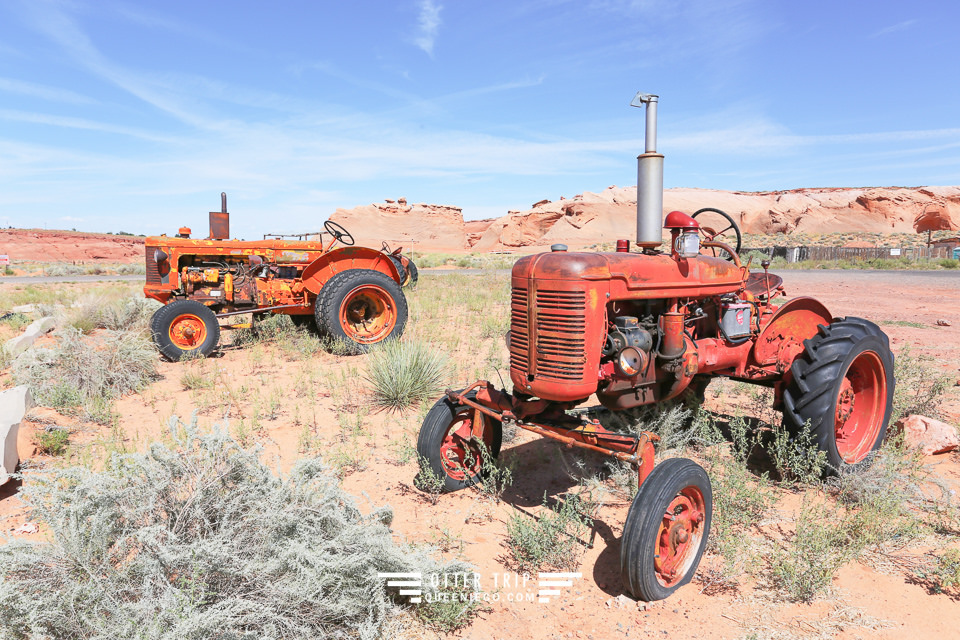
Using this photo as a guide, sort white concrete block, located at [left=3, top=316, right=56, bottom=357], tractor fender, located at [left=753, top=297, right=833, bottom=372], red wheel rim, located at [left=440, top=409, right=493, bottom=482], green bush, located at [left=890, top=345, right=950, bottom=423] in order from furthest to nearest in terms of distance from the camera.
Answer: white concrete block, located at [left=3, top=316, right=56, bottom=357]
green bush, located at [left=890, top=345, right=950, bottom=423]
tractor fender, located at [left=753, top=297, right=833, bottom=372]
red wheel rim, located at [left=440, top=409, right=493, bottom=482]

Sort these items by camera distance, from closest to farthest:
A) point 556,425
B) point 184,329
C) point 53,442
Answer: point 556,425, point 53,442, point 184,329

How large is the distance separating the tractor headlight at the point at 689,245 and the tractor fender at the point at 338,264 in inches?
187

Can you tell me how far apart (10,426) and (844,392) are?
5540 mm

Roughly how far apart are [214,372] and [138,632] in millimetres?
4671

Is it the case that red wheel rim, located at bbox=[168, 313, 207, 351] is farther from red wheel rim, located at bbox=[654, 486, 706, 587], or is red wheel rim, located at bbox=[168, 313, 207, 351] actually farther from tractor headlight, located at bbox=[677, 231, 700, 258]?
red wheel rim, located at bbox=[654, 486, 706, 587]

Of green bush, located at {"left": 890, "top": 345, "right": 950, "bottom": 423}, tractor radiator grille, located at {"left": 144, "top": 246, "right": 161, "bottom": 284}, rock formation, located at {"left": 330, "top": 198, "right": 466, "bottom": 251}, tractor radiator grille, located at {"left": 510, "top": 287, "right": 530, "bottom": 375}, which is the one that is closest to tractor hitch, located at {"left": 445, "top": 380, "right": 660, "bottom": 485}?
tractor radiator grille, located at {"left": 510, "top": 287, "right": 530, "bottom": 375}

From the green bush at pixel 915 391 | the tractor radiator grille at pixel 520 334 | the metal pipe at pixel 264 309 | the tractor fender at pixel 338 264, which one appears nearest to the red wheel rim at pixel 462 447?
the tractor radiator grille at pixel 520 334

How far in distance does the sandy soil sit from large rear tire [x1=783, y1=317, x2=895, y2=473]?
1.57 feet

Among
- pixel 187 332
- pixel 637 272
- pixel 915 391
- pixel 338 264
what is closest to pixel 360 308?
pixel 338 264

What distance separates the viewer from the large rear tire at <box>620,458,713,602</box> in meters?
2.34

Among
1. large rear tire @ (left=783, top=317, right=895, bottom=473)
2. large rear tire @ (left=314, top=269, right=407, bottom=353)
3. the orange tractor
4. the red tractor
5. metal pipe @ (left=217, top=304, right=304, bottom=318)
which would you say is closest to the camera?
the red tractor

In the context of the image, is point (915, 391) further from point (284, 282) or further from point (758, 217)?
point (758, 217)

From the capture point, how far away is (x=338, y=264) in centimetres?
725

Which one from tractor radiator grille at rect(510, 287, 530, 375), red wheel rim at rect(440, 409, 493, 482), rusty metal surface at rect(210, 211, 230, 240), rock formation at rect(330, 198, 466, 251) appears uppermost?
rock formation at rect(330, 198, 466, 251)
